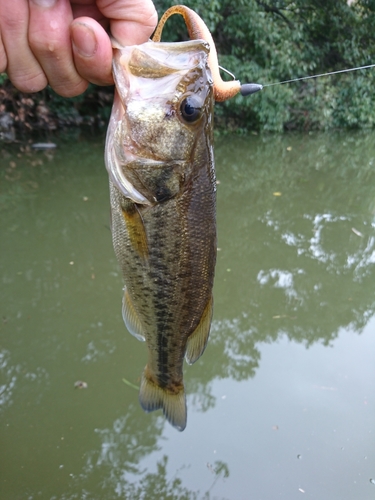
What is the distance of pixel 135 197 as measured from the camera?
4.41 ft

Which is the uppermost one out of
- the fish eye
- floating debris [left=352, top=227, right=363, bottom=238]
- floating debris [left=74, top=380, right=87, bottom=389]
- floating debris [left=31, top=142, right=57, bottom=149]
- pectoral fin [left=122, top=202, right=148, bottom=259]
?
the fish eye

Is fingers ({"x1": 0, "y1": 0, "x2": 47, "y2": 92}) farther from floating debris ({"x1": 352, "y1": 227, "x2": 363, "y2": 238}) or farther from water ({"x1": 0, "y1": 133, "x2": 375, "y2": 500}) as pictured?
floating debris ({"x1": 352, "y1": 227, "x2": 363, "y2": 238})

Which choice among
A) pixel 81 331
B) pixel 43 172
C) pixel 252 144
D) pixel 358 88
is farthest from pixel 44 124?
pixel 358 88

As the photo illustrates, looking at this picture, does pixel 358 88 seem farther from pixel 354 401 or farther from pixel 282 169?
pixel 354 401

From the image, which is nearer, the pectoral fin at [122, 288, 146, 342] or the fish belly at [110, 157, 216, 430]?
the fish belly at [110, 157, 216, 430]

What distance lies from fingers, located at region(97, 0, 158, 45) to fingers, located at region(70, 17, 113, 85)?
0.11 meters

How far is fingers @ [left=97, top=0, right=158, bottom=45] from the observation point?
1.26m

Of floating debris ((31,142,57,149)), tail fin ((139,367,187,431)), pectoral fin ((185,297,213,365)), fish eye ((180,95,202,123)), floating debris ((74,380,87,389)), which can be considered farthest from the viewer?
floating debris ((31,142,57,149))

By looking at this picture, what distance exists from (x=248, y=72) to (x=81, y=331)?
8.96m

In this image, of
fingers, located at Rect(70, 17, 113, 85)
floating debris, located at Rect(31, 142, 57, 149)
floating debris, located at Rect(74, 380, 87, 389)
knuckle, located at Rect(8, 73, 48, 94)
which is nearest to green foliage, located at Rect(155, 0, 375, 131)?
floating debris, located at Rect(31, 142, 57, 149)

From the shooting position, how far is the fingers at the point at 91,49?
1173mm

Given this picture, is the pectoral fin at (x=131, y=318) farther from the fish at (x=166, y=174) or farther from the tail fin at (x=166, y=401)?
the tail fin at (x=166, y=401)

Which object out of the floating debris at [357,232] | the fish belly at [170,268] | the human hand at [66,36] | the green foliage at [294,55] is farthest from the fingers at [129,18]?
the green foliage at [294,55]

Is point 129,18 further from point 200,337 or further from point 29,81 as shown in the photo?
point 200,337
